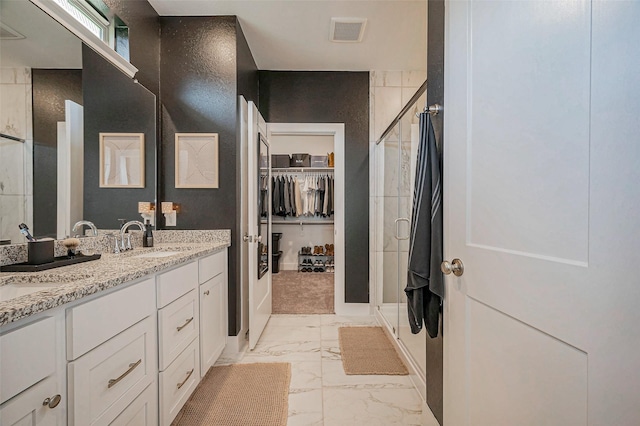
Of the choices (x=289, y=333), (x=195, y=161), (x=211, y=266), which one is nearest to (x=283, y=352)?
(x=289, y=333)

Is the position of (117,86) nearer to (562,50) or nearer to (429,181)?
(429,181)

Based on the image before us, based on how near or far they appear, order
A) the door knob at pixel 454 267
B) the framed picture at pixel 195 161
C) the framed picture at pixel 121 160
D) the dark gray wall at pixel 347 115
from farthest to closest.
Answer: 1. the dark gray wall at pixel 347 115
2. the framed picture at pixel 195 161
3. the framed picture at pixel 121 160
4. the door knob at pixel 454 267

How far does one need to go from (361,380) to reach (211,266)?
128cm

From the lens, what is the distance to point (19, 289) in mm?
972

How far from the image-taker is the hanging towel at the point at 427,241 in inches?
46.3

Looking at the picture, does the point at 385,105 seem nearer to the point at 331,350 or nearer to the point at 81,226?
the point at 331,350

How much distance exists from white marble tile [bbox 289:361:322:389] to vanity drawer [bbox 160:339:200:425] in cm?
63

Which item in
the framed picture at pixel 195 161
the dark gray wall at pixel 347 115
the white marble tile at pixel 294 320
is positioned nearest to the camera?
the framed picture at pixel 195 161

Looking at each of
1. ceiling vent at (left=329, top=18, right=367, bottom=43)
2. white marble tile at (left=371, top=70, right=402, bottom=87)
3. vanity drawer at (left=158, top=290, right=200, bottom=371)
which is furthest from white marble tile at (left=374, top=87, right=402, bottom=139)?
vanity drawer at (left=158, top=290, right=200, bottom=371)

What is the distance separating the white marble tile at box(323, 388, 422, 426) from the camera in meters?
1.51

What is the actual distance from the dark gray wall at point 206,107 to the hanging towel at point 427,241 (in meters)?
Answer: 1.46

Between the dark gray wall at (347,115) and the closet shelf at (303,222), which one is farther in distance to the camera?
the closet shelf at (303,222)

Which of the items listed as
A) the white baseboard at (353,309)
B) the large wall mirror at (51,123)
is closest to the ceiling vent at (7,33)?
the large wall mirror at (51,123)

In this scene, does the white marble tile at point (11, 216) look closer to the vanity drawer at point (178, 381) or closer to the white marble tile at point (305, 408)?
the vanity drawer at point (178, 381)
